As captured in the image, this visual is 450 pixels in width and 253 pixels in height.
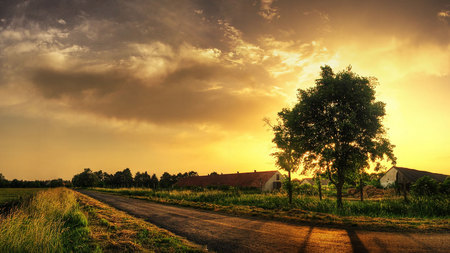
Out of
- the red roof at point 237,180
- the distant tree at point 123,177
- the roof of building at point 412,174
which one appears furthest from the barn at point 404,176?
the distant tree at point 123,177

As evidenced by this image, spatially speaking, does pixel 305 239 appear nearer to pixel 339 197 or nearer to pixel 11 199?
pixel 339 197

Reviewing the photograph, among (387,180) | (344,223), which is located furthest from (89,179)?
(344,223)

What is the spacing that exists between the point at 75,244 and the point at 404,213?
16851 millimetres

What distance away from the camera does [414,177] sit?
44.9m

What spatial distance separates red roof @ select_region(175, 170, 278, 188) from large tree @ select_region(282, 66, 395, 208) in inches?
1366

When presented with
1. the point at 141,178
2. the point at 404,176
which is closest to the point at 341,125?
the point at 404,176

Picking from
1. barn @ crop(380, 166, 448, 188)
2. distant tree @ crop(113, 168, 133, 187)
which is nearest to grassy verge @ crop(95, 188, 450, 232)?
barn @ crop(380, 166, 448, 188)

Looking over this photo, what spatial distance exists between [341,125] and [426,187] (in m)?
17.1

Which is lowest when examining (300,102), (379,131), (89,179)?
(89,179)

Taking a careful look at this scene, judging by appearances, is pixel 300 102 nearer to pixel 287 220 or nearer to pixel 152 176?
pixel 287 220

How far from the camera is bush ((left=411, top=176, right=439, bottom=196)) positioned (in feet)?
78.0

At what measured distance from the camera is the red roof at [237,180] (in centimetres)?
5442

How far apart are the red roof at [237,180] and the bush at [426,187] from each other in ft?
97.1

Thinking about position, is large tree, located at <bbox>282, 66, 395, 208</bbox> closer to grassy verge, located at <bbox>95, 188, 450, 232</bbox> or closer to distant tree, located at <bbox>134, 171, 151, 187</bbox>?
grassy verge, located at <bbox>95, 188, 450, 232</bbox>
